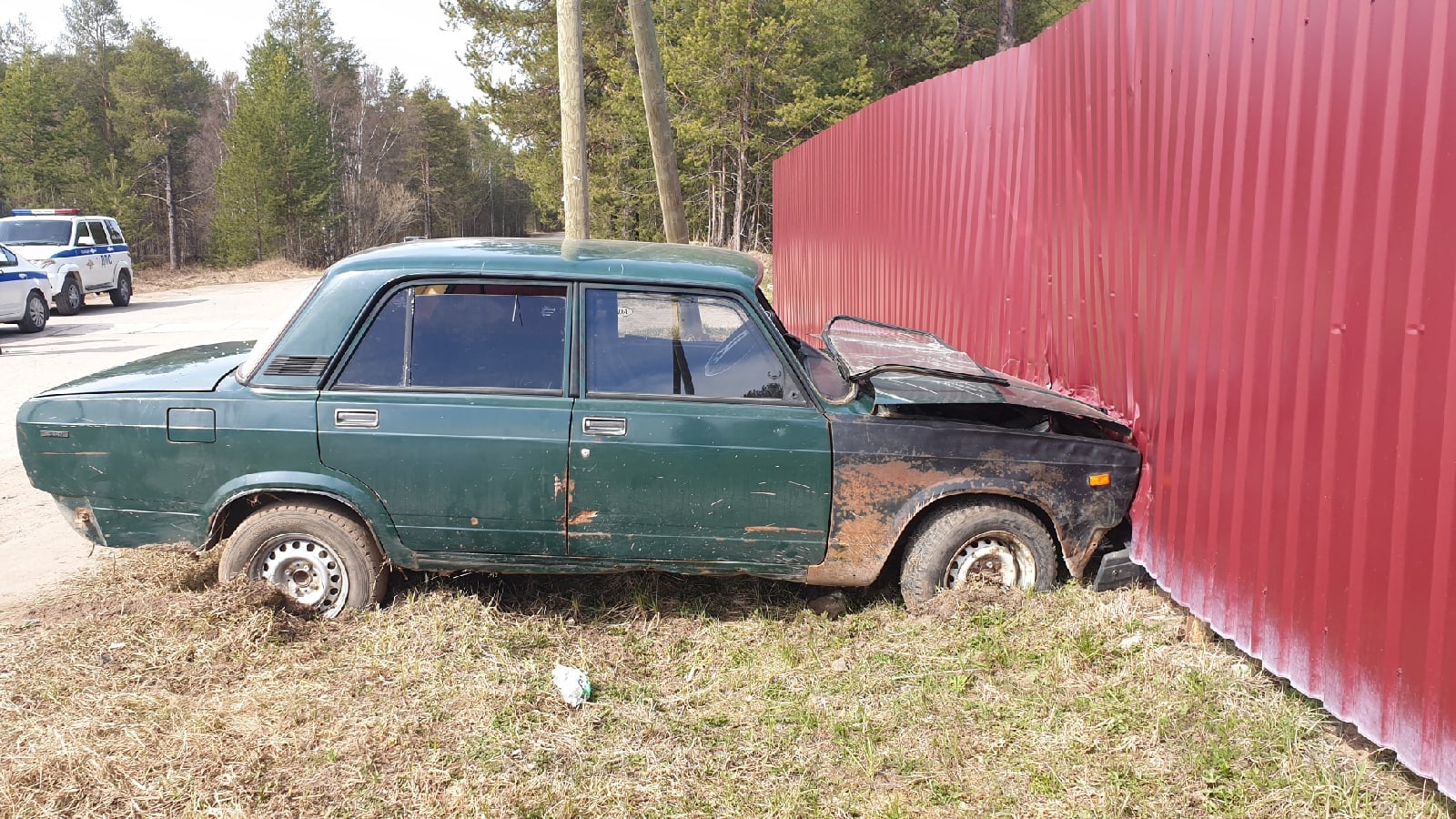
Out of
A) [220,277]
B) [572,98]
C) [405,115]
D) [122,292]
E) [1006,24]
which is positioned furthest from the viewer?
[405,115]

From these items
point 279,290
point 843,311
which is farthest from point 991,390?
point 279,290

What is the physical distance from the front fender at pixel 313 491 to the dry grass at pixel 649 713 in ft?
1.12

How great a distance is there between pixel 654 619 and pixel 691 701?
0.71 metres

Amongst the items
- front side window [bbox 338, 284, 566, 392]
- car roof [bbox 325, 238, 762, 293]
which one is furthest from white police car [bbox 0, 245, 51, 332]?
front side window [bbox 338, 284, 566, 392]

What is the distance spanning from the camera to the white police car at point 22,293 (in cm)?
1558

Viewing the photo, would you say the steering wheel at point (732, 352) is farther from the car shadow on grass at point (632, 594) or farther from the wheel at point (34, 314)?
the wheel at point (34, 314)

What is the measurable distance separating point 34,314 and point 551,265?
15858 millimetres

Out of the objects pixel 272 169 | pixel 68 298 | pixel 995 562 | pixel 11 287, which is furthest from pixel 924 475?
pixel 272 169

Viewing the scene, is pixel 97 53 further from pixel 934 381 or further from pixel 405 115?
pixel 934 381

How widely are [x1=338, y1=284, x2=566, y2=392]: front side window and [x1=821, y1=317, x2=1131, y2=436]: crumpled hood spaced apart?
4.30 feet

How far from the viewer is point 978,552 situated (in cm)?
440

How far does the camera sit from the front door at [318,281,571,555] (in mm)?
4145

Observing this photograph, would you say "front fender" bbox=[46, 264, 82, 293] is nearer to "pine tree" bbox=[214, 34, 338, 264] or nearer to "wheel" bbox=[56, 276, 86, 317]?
"wheel" bbox=[56, 276, 86, 317]

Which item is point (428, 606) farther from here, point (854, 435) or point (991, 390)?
point (991, 390)
